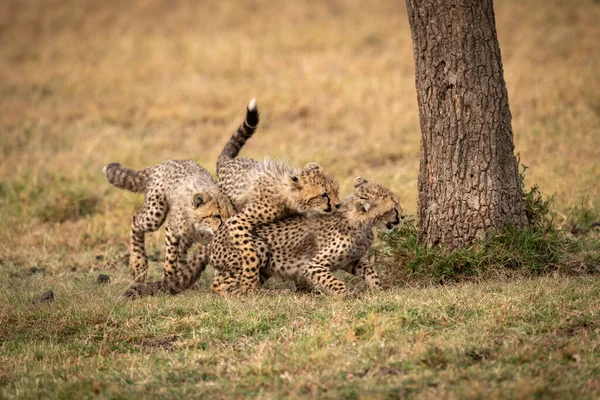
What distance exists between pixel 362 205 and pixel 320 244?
15.3 inches

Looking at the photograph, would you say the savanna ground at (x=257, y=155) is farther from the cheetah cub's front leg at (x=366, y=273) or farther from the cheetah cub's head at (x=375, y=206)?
the cheetah cub's head at (x=375, y=206)

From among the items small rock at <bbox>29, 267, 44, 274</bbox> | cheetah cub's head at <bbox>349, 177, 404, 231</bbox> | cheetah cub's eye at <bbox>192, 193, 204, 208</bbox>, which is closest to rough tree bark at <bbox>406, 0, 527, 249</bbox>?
cheetah cub's head at <bbox>349, 177, 404, 231</bbox>

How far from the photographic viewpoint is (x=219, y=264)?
6074mm

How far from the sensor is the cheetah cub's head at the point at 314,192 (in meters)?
6.12

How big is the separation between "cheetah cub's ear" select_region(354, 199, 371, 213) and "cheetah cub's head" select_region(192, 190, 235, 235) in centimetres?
107

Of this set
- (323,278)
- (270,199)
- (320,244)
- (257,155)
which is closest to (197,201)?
(270,199)

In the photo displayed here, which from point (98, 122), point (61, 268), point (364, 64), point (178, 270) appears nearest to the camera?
point (178, 270)

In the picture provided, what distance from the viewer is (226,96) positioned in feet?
41.2


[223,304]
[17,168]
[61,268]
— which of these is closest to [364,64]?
[17,168]

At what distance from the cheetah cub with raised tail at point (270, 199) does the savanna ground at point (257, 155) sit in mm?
393

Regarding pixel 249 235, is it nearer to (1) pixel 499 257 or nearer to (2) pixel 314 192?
(2) pixel 314 192

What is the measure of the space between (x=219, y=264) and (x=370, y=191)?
1.13 metres

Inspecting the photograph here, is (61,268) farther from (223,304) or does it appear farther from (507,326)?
(507,326)

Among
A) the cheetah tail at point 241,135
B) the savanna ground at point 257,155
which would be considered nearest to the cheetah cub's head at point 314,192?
the savanna ground at point 257,155
